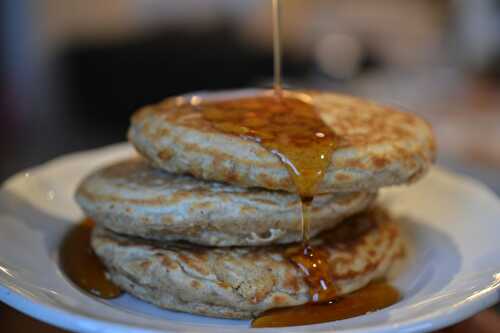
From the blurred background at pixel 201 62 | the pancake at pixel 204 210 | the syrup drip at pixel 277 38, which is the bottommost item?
the blurred background at pixel 201 62

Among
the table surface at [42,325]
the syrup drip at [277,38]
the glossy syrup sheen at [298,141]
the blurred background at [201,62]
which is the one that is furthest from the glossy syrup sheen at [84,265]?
the blurred background at [201,62]

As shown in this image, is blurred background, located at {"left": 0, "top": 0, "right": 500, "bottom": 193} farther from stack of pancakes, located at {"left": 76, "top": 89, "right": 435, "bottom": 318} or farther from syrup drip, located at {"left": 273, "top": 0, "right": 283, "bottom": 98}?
stack of pancakes, located at {"left": 76, "top": 89, "right": 435, "bottom": 318}

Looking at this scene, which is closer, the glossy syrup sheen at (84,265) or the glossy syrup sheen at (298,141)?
the glossy syrup sheen at (298,141)

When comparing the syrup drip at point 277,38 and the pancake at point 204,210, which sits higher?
the syrup drip at point 277,38

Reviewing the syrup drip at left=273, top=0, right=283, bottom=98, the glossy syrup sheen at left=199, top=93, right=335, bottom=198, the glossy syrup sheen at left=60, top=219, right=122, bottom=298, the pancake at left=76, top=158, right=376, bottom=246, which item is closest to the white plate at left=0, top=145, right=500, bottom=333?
the glossy syrup sheen at left=60, top=219, right=122, bottom=298

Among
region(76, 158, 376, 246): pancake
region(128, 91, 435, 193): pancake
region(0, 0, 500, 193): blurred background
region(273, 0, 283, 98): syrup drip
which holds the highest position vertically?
region(273, 0, 283, 98): syrup drip

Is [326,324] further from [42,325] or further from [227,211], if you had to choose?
[42,325]

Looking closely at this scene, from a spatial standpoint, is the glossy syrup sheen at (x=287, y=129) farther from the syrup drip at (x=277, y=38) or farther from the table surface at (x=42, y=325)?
the table surface at (x=42, y=325)

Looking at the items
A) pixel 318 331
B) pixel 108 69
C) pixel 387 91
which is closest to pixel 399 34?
pixel 387 91
